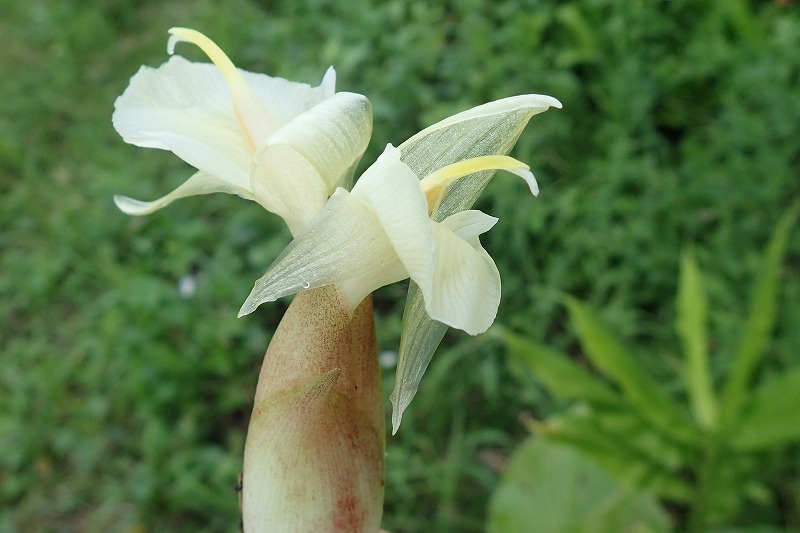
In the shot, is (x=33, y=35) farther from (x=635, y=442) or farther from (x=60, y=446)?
(x=635, y=442)

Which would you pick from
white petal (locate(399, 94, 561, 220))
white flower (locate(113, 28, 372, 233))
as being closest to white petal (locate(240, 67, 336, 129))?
white flower (locate(113, 28, 372, 233))

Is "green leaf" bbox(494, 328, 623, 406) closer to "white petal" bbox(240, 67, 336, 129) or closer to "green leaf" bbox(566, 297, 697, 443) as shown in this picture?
"green leaf" bbox(566, 297, 697, 443)

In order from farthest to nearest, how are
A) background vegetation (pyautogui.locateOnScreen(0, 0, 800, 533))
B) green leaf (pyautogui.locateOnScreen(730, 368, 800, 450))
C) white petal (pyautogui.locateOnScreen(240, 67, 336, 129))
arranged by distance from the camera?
background vegetation (pyautogui.locateOnScreen(0, 0, 800, 533))
green leaf (pyautogui.locateOnScreen(730, 368, 800, 450))
white petal (pyautogui.locateOnScreen(240, 67, 336, 129))

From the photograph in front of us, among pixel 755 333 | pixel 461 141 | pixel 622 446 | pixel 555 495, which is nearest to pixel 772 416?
pixel 755 333

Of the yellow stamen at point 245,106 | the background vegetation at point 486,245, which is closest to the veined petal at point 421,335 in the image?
the yellow stamen at point 245,106

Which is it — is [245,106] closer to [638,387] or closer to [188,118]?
[188,118]

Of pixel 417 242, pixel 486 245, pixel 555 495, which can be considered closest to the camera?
pixel 417 242
